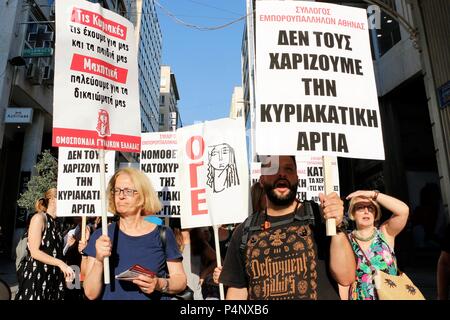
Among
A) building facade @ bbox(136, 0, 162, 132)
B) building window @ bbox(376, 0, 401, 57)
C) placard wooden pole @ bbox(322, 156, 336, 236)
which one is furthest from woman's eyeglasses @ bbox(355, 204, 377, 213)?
building facade @ bbox(136, 0, 162, 132)

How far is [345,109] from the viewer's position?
2639mm

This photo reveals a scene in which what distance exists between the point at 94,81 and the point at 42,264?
199 centimetres

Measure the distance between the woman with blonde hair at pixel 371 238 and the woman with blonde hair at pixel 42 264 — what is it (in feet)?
8.89

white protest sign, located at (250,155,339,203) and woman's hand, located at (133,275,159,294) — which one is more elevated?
white protest sign, located at (250,155,339,203)

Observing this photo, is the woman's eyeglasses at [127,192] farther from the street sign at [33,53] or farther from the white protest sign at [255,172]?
the street sign at [33,53]

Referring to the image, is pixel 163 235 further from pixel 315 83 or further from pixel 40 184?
pixel 40 184

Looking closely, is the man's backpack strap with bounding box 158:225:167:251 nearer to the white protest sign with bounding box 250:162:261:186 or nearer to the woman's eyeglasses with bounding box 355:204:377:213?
the woman's eyeglasses with bounding box 355:204:377:213

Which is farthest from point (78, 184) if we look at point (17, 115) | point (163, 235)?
point (17, 115)

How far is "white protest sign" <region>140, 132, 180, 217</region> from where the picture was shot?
588 cm

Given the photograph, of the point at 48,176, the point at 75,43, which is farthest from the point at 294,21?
the point at 48,176

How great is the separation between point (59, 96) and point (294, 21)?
1921mm

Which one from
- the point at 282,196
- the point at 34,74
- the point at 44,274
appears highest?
the point at 34,74

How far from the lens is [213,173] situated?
412 centimetres

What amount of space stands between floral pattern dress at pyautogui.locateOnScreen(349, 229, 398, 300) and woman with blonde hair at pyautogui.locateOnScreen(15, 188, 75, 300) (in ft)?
8.82
